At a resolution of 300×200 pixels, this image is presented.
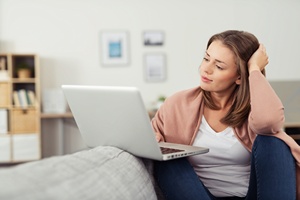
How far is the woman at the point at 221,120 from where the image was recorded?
137cm

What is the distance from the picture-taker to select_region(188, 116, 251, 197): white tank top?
149cm

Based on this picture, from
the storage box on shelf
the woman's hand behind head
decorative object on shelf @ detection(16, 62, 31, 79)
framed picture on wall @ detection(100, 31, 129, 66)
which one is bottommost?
the storage box on shelf

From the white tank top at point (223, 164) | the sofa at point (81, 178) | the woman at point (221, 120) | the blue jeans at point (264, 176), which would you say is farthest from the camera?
the white tank top at point (223, 164)

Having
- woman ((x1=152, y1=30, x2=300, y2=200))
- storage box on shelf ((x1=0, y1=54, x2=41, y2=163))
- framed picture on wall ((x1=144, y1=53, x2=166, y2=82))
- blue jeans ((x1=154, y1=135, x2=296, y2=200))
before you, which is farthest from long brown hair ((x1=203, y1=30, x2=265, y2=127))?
framed picture on wall ((x1=144, y1=53, x2=166, y2=82))

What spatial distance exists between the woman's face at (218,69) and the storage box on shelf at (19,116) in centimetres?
342

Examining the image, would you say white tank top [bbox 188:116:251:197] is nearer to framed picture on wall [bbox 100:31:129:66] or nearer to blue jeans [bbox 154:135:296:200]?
blue jeans [bbox 154:135:296:200]

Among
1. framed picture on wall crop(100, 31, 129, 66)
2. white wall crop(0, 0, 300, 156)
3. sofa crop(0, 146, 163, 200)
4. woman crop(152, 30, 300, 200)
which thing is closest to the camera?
sofa crop(0, 146, 163, 200)

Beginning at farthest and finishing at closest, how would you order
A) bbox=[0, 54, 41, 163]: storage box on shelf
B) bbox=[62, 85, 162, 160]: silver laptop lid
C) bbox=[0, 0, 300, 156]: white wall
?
bbox=[0, 0, 300, 156]: white wall
bbox=[0, 54, 41, 163]: storage box on shelf
bbox=[62, 85, 162, 160]: silver laptop lid

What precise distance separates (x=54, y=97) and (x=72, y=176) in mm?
4011

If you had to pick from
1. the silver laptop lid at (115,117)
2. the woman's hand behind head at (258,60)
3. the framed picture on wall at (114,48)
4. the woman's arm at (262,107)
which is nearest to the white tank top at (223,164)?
the woman's arm at (262,107)

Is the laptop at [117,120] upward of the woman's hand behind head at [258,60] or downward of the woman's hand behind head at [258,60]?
downward

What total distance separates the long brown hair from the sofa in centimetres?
42

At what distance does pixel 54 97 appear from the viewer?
189 inches

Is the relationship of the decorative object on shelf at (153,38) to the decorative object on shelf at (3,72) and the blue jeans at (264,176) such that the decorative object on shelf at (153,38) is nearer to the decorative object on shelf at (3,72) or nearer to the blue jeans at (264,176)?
the decorative object on shelf at (3,72)
